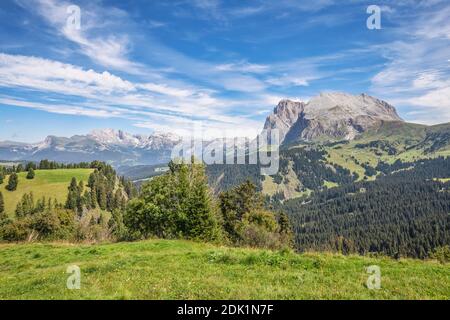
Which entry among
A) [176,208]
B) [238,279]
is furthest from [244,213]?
[238,279]

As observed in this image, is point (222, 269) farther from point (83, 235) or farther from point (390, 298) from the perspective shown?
point (83, 235)

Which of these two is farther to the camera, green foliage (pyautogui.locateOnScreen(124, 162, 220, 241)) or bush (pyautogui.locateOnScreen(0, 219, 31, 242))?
bush (pyautogui.locateOnScreen(0, 219, 31, 242))

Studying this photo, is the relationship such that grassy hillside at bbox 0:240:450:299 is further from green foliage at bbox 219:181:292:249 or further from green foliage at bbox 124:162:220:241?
green foliage at bbox 219:181:292:249

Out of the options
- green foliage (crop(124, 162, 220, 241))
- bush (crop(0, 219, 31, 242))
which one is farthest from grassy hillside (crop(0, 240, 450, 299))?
bush (crop(0, 219, 31, 242))

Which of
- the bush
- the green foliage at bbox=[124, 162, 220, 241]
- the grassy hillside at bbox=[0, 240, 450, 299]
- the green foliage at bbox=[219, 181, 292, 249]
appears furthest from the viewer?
the bush

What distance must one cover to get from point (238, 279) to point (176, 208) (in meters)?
40.4

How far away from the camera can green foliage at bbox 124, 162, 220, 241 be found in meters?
53.1

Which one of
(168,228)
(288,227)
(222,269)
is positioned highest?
(222,269)

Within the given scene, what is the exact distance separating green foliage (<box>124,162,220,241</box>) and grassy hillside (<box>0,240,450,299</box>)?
28956 millimetres
